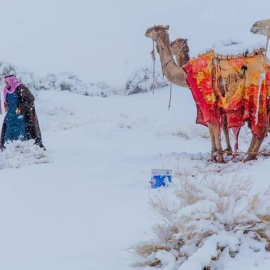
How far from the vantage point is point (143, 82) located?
26984 millimetres

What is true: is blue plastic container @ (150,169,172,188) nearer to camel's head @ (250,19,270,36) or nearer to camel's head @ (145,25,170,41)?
camel's head @ (250,19,270,36)

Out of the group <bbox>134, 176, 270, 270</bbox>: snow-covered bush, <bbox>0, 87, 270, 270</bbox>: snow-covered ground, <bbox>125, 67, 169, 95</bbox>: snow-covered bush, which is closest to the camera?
<bbox>134, 176, 270, 270</bbox>: snow-covered bush

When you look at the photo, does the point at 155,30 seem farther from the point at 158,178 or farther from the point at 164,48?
the point at 158,178

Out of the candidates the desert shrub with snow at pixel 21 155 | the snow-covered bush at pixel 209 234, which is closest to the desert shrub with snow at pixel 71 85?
the desert shrub with snow at pixel 21 155

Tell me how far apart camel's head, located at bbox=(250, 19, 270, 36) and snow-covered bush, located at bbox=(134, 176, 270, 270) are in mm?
3875

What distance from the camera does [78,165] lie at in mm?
6852

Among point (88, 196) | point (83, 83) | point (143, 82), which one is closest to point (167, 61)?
point (88, 196)

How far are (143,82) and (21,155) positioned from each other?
20.0 meters

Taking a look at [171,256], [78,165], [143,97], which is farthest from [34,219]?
[143,97]

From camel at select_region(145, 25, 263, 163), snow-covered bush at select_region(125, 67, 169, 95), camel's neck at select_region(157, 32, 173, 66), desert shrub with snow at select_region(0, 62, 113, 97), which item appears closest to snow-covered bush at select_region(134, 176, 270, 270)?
camel at select_region(145, 25, 263, 163)

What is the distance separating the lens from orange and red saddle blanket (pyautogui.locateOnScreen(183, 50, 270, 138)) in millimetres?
6012

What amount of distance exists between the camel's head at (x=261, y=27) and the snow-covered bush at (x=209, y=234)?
387 cm

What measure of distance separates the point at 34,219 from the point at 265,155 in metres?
3.76

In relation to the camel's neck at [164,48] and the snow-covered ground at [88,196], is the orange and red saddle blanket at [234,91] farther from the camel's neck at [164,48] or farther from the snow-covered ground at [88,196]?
the camel's neck at [164,48]
